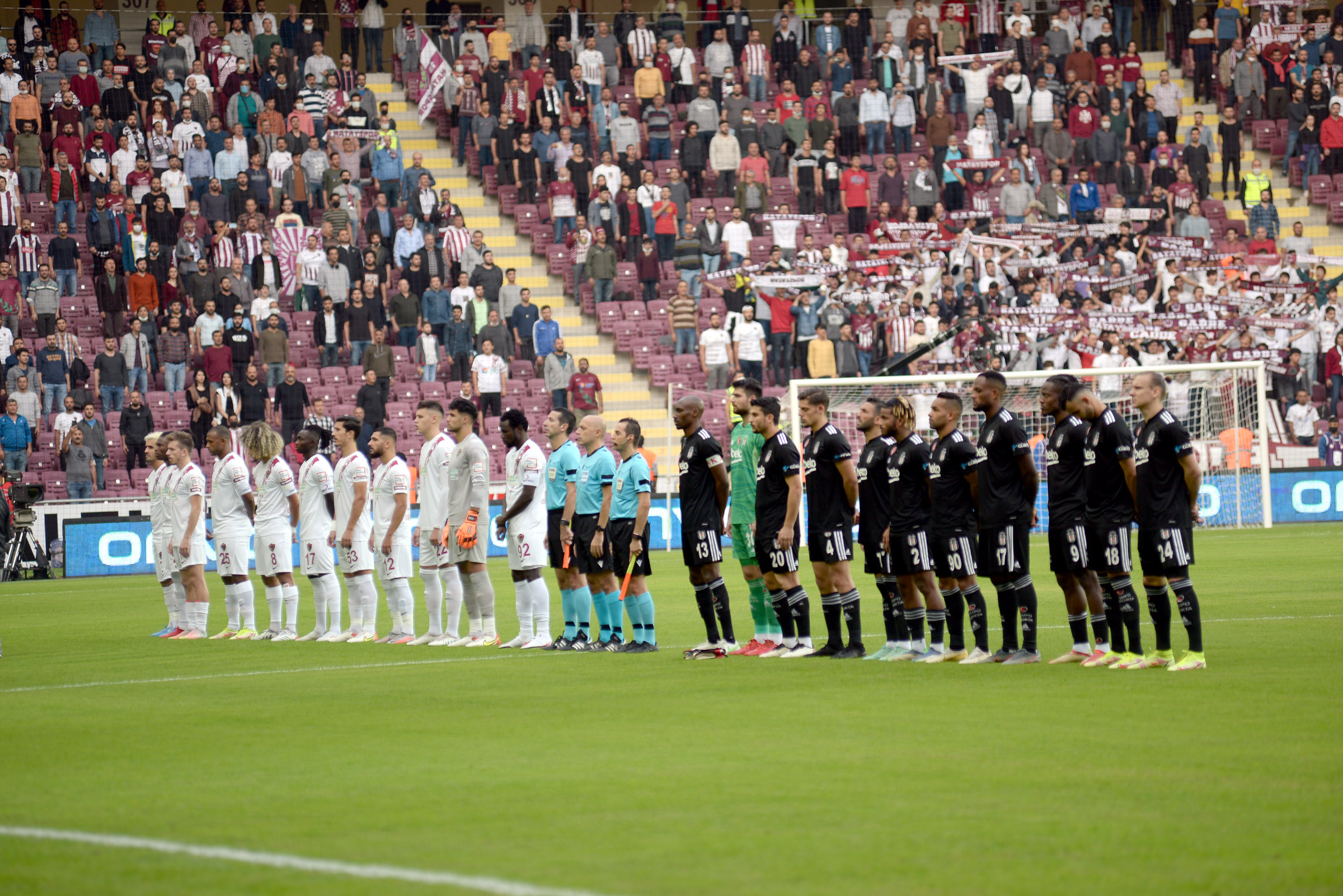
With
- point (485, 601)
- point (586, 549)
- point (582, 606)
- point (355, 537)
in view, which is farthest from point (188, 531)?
point (586, 549)

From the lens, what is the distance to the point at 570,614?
14.3 m

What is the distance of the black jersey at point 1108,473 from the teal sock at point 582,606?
469cm

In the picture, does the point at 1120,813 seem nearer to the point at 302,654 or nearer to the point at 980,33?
the point at 302,654

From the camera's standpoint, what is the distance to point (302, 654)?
14.3m

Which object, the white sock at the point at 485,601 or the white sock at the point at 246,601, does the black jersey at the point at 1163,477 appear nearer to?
the white sock at the point at 485,601

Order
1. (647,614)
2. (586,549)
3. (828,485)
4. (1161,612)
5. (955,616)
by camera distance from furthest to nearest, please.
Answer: (586,549) → (647,614) → (828,485) → (955,616) → (1161,612)

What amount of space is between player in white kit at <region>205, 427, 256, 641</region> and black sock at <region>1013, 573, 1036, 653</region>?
8138 mm

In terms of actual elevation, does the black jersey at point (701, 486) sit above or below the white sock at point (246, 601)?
above

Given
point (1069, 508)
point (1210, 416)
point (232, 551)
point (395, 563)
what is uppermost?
point (1210, 416)

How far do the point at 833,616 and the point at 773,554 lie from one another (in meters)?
0.67

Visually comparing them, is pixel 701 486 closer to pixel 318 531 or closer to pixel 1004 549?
pixel 1004 549

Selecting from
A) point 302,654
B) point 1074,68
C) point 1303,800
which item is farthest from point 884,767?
point 1074,68

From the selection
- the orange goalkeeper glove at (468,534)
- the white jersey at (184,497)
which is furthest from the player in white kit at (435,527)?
the white jersey at (184,497)

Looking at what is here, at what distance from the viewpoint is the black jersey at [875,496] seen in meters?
12.4
